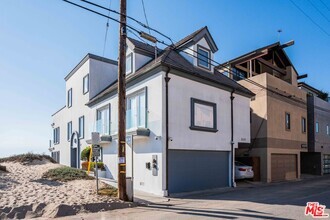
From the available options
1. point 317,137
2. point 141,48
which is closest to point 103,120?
point 141,48

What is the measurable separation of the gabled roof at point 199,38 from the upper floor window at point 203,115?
12.4 feet

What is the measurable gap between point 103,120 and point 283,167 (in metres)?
14.6

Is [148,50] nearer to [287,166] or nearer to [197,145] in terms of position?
[197,145]

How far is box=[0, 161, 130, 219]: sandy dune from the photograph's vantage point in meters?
9.58

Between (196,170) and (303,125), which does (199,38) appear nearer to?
(196,170)

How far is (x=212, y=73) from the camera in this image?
1894cm

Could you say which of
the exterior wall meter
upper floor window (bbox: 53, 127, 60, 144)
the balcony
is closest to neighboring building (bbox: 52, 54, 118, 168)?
the balcony

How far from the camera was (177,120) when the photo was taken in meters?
15.3

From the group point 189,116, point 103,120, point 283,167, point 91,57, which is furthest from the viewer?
point 91,57

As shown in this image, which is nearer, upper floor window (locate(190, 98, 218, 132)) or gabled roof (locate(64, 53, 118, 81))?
upper floor window (locate(190, 98, 218, 132))

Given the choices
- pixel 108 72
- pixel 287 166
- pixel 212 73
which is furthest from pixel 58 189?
pixel 287 166

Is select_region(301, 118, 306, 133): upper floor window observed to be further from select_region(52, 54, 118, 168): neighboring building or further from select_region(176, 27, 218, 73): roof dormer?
select_region(52, 54, 118, 168): neighboring building

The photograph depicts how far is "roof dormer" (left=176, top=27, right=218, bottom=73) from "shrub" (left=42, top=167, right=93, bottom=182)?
9.06m

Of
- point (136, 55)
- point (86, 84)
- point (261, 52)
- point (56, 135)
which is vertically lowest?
point (56, 135)
